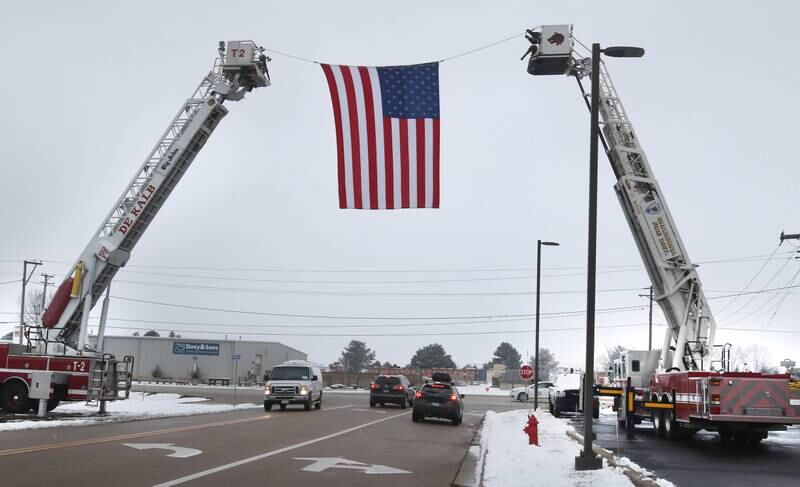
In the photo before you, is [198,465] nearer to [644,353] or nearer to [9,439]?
[9,439]

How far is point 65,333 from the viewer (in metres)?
25.2

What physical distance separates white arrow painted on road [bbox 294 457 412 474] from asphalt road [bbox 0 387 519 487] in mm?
17

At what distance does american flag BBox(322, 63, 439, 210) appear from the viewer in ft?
52.4

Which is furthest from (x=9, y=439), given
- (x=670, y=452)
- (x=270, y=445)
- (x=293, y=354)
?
(x=293, y=354)

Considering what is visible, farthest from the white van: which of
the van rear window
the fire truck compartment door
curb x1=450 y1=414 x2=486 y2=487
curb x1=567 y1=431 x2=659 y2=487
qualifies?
curb x1=567 y1=431 x2=659 y2=487

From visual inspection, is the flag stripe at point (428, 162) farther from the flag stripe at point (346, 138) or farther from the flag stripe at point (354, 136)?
the flag stripe at point (346, 138)

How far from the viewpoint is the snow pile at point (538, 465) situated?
10984 millimetres

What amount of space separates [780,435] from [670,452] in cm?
958

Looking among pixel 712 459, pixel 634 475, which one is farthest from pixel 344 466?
pixel 712 459

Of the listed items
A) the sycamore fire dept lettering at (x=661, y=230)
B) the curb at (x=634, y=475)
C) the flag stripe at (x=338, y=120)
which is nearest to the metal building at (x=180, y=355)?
the sycamore fire dept lettering at (x=661, y=230)

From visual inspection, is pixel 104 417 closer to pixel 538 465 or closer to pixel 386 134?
pixel 386 134

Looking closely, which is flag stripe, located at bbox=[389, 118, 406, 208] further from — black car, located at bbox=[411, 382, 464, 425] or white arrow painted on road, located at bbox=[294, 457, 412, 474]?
black car, located at bbox=[411, 382, 464, 425]

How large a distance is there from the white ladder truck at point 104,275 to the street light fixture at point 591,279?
14.7 meters

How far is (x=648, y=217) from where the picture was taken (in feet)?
72.1
